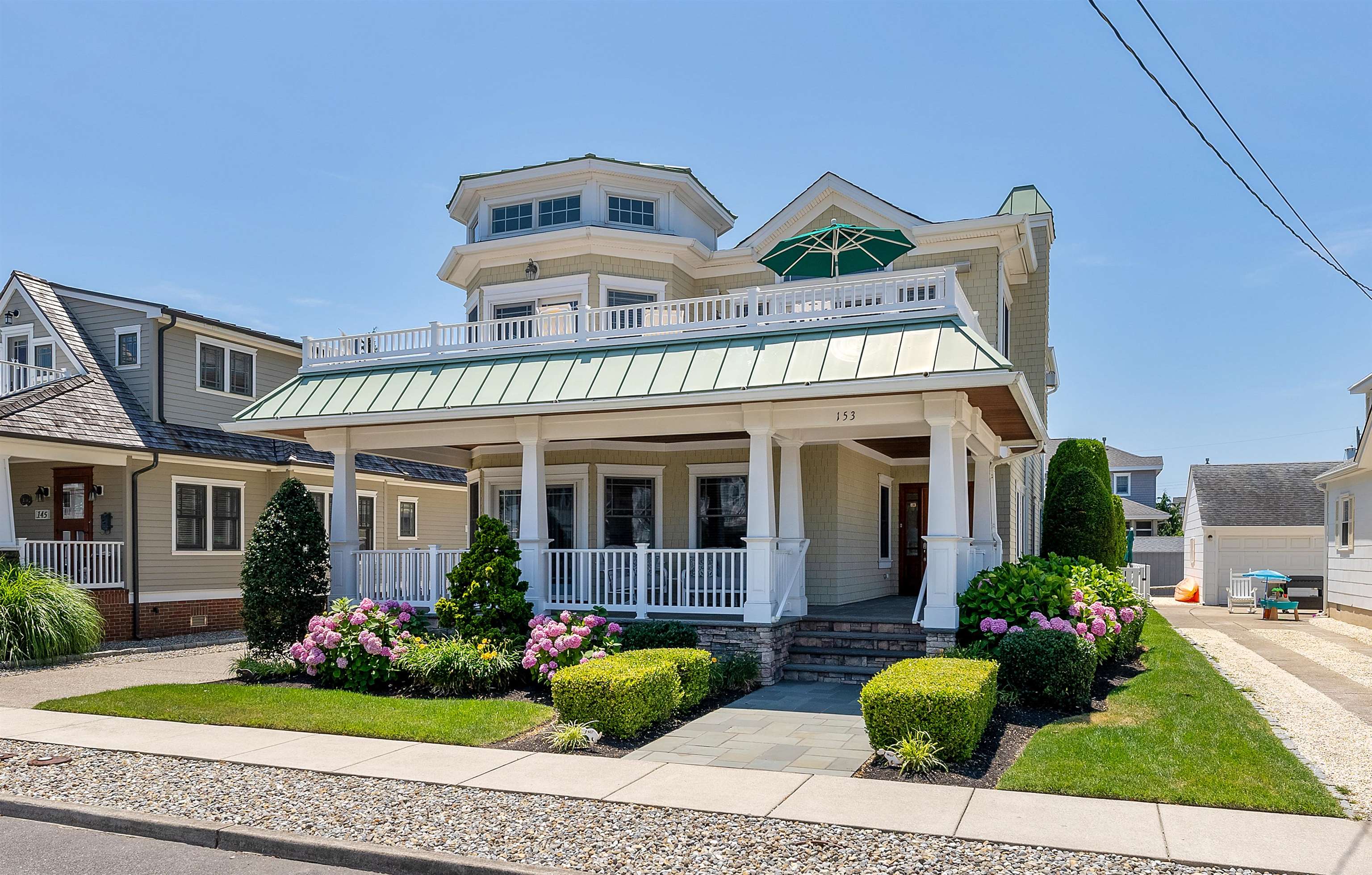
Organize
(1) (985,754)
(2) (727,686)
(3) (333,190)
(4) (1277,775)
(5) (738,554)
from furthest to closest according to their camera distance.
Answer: (3) (333,190)
(5) (738,554)
(2) (727,686)
(1) (985,754)
(4) (1277,775)

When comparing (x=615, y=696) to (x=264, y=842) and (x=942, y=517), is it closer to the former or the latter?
(x=264, y=842)

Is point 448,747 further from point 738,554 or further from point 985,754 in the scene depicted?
point 738,554

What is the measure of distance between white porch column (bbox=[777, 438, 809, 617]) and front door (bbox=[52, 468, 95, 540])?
14.0 metres

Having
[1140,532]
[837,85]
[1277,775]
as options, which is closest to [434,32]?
[837,85]

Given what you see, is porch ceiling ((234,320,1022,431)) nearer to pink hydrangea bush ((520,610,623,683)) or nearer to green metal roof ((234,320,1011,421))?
green metal roof ((234,320,1011,421))

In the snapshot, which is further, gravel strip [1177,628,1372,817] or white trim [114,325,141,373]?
white trim [114,325,141,373]

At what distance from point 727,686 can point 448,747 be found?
3821mm

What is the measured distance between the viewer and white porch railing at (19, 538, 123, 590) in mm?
17672

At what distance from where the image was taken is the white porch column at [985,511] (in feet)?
48.0

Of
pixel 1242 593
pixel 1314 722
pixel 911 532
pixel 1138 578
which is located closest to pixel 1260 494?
pixel 1242 593

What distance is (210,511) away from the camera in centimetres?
2086

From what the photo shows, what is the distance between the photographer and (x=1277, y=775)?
7.81m

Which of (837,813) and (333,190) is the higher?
(333,190)

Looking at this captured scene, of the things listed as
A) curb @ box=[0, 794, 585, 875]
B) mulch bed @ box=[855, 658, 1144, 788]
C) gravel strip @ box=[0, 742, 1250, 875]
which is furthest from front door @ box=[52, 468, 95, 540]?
mulch bed @ box=[855, 658, 1144, 788]
